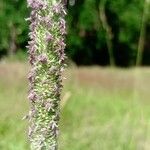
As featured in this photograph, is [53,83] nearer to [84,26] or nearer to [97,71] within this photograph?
[97,71]

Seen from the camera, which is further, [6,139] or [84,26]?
[84,26]

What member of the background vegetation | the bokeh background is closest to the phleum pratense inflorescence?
the bokeh background

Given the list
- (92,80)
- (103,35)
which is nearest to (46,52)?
(92,80)

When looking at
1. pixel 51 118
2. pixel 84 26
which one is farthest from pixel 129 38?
pixel 51 118

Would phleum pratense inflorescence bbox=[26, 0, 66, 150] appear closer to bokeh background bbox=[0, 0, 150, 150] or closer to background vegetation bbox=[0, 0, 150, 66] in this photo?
bokeh background bbox=[0, 0, 150, 150]

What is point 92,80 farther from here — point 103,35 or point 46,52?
point 46,52

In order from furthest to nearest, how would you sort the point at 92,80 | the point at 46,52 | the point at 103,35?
the point at 103,35 < the point at 92,80 < the point at 46,52
